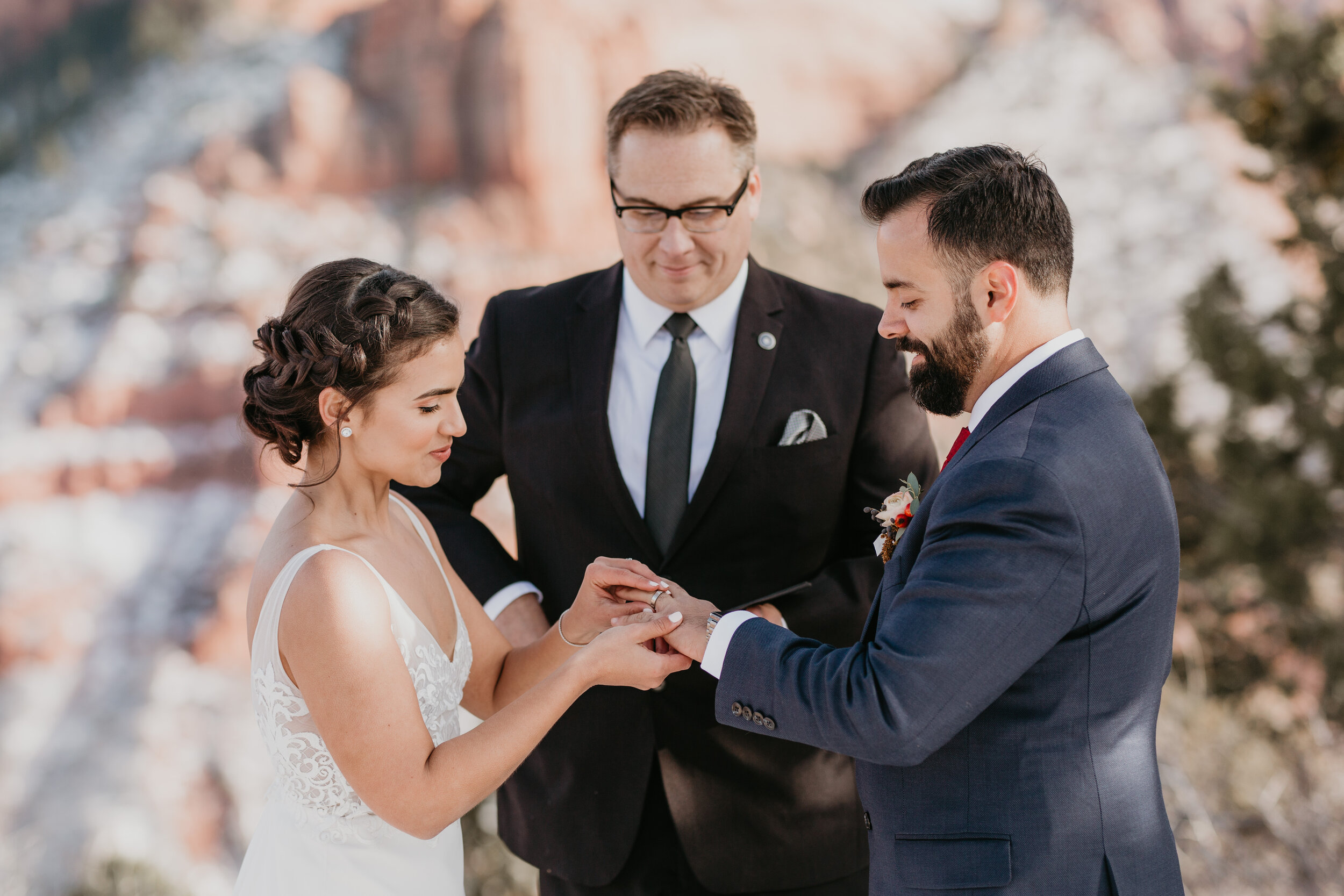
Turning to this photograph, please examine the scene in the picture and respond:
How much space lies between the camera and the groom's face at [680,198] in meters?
2.54

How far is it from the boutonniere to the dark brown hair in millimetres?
1050

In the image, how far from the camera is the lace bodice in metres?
1.90

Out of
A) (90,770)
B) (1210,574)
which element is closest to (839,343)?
(1210,574)

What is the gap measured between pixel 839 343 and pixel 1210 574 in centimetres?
633

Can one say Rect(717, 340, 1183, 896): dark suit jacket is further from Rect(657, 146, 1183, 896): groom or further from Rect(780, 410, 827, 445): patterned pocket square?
Rect(780, 410, 827, 445): patterned pocket square

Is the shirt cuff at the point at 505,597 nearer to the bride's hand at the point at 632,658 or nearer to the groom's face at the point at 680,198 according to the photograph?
the bride's hand at the point at 632,658

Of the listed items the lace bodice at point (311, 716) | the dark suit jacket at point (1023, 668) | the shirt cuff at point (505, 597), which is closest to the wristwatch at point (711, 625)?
the dark suit jacket at point (1023, 668)

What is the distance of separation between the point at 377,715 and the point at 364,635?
142 mm

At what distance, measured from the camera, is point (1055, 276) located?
5.85 ft

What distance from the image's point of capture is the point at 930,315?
5.97ft

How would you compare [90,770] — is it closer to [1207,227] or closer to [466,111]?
[466,111]

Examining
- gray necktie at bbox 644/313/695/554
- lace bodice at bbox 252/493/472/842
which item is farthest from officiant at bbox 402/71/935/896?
lace bodice at bbox 252/493/472/842

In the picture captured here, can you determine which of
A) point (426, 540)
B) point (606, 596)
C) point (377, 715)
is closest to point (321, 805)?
point (377, 715)

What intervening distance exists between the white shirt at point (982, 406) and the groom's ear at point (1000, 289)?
87 millimetres
